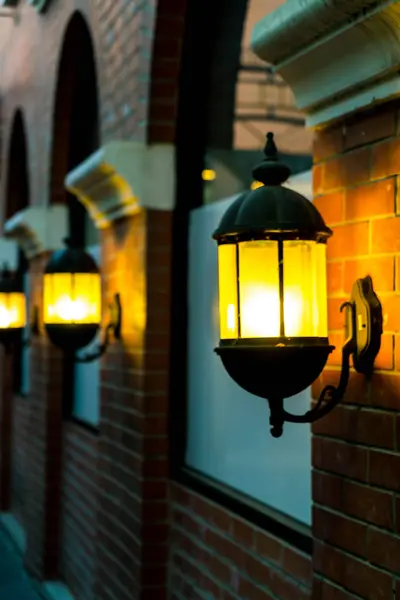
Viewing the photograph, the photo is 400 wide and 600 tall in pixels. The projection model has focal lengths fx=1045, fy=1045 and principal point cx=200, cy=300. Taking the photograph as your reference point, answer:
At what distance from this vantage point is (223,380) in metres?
4.02

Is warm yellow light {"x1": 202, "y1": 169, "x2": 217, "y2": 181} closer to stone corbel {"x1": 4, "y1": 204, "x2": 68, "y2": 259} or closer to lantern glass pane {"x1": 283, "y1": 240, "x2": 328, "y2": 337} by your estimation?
lantern glass pane {"x1": 283, "y1": 240, "x2": 328, "y2": 337}

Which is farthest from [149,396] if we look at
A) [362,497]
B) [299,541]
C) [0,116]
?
[0,116]

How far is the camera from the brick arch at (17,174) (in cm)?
952

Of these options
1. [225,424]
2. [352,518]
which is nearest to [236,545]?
[225,424]

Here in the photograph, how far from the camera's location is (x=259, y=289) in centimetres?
234

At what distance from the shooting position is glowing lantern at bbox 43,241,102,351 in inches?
189

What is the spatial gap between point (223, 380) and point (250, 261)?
171 centimetres

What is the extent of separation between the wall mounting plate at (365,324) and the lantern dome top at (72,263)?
8.31ft

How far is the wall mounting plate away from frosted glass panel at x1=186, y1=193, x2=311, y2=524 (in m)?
0.81

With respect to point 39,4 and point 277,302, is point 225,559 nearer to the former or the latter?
point 277,302

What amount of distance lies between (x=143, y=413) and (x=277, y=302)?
225cm

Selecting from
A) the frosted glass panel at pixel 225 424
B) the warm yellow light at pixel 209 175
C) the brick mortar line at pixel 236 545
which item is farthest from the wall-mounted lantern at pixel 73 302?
the brick mortar line at pixel 236 545

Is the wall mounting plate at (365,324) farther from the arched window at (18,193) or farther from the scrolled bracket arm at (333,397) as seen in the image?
the arched window at (18,193)

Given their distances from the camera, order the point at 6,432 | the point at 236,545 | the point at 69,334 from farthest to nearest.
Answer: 1. the point at 6,432
2. the point at 69,334
3. the point at 236,545
